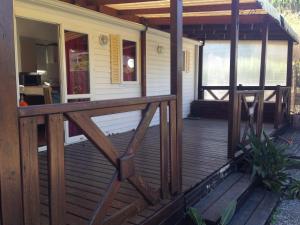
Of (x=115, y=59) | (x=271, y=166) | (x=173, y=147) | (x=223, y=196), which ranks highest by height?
(x=115, y=59)

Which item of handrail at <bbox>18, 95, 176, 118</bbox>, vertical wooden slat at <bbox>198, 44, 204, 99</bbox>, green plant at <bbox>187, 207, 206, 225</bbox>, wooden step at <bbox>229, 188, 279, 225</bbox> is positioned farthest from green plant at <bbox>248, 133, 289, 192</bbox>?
vertical wooden slat at <bbox>198, 44, 204, 99</bbox>

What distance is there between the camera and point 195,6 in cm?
523

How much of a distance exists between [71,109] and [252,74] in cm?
855

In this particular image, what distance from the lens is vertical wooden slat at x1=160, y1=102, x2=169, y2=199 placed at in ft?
8.16

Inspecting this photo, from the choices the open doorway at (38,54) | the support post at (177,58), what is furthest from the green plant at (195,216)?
the open doorway at (38,54)

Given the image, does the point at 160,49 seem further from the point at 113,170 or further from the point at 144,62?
the point at 113,170

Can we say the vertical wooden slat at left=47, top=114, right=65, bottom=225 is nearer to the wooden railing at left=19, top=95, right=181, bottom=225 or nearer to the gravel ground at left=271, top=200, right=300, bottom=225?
the wooden railing at left=19, top=95, right=181, bottom=225

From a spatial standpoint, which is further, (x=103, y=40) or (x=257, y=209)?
(x=103, y=40)

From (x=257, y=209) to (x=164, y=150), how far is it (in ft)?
4.79

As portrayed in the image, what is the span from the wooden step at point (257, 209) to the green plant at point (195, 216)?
0.45 meters

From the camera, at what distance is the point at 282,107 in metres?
7.57

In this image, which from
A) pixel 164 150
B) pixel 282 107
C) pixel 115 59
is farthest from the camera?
pixel 282 107

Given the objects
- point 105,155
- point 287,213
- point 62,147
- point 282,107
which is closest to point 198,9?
point 287,213

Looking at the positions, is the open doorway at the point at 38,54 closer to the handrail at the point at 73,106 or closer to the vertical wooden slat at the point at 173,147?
the vertical wooden slat at the point at 173,147
